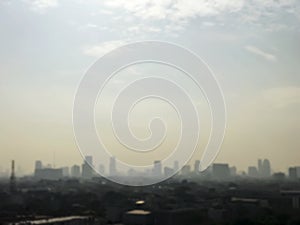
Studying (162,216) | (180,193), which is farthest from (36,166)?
(162,216)

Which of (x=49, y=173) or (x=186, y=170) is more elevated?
(x=186, y=170)

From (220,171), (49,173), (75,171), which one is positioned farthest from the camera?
(75,171)

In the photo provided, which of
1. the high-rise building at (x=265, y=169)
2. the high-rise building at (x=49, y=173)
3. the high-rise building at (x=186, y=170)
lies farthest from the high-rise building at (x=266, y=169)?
the high-rise building at (x=49, y=173)

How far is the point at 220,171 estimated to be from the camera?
34.6 m

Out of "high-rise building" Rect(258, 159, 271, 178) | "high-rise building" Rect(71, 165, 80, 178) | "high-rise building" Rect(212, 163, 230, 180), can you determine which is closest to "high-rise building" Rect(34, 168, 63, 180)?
"high-rise building" Rect(71, 165, 80, 178)

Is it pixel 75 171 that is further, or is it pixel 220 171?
pixel 75 171

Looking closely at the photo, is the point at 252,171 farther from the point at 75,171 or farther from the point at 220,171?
the point at 75,171

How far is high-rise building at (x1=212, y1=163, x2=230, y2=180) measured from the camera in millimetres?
34281

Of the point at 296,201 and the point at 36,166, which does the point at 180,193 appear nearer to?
the point at 296,201

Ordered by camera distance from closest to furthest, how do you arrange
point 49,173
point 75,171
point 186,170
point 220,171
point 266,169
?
point 49,173 → point 220,171 → point 186,170 → point 266,169 → point 75,171

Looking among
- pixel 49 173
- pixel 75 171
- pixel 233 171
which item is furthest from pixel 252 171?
pixel 49 173

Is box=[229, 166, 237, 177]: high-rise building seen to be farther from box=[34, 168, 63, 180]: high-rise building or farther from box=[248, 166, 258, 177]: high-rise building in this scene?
box=[34, 168, 63, 180]: high-rise building

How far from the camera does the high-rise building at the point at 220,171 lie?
34.3 metres

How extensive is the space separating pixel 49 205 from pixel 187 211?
4160 millimetres
